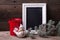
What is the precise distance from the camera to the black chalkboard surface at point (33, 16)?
4.96ft

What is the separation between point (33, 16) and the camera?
59.9 inches

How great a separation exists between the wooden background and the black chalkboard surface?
0.10 metres

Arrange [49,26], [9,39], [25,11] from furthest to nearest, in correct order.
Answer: [25,11] < [49,26] < [9,39]

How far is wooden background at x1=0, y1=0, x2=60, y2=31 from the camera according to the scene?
5.07ft

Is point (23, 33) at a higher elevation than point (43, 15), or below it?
below

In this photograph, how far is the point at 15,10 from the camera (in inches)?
61.5

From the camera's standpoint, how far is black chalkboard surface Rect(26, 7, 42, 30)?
1.51m

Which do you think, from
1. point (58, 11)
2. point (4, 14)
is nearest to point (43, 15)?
point (58, 11)

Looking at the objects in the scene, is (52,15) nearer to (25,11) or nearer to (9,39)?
(25,11)

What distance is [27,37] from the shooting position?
131 centimetres

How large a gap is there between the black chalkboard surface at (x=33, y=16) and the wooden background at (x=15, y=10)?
10cm

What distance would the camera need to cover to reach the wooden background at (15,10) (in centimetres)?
155

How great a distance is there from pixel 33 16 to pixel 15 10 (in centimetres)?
22

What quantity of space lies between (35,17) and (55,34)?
28 centimetres
